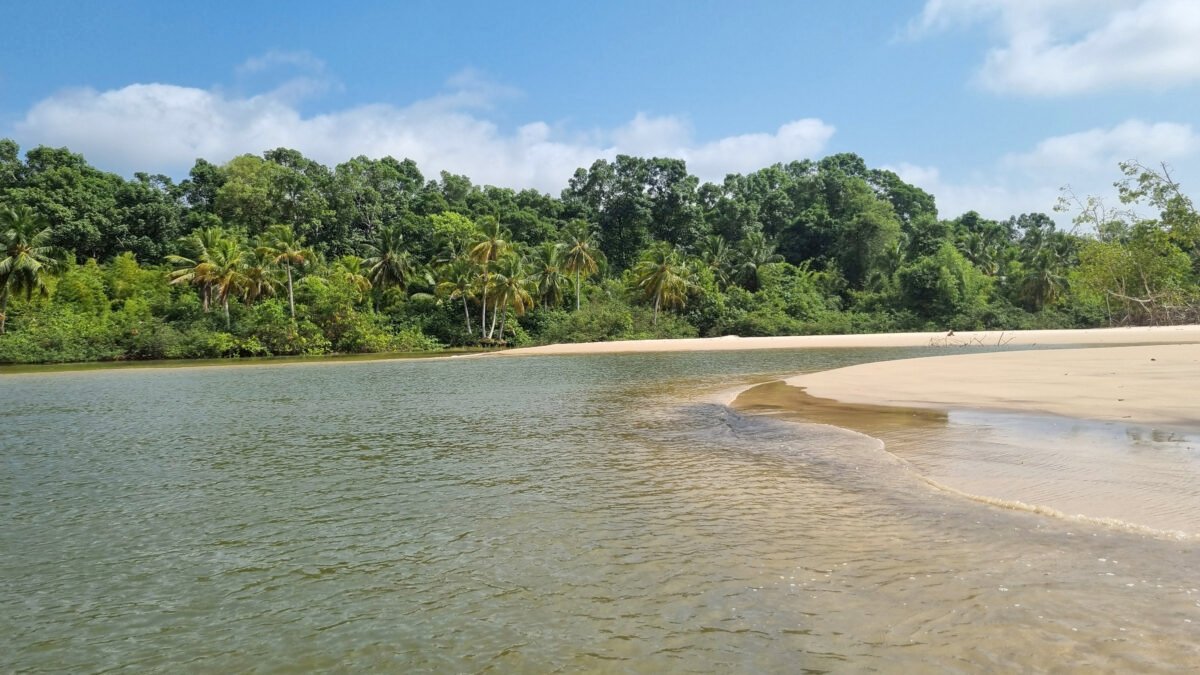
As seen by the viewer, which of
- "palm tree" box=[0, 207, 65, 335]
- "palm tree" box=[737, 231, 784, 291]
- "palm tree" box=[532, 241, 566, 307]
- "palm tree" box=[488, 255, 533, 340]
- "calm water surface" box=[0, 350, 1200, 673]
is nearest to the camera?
"calm water surface" box=[0, 350, 1200, 673]

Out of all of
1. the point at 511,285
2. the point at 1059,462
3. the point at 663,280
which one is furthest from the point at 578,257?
the point at 1059,462

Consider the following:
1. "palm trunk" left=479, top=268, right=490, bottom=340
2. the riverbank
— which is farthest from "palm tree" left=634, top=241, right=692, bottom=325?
"palm trunk" left=479, top=268, right=490, bottom=340

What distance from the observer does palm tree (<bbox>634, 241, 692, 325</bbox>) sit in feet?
214

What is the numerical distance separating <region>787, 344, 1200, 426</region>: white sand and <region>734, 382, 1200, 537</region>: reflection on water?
142 cm

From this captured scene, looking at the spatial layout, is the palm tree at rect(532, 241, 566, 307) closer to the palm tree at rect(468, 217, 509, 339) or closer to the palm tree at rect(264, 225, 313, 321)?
the palm tree at rect(468, 217, 509, 339)

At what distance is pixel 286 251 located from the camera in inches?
2270

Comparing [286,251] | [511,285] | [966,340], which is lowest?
[966,340]

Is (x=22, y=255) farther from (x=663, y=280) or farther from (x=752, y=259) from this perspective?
(x=752, y=259)

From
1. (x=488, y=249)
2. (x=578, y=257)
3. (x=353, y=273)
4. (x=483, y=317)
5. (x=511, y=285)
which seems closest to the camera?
(x=511, y=285)

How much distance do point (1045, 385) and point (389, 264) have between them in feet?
193

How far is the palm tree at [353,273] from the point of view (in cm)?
6098

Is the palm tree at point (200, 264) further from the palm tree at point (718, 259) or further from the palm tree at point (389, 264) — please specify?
the palm tree at point (718, 259)

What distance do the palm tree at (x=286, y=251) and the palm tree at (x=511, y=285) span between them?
54.3ft

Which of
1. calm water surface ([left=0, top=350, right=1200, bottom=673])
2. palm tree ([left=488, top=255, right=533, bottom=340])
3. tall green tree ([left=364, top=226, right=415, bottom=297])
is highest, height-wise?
tall green tree ([left=364, top=226, right=415, bottom=297])
